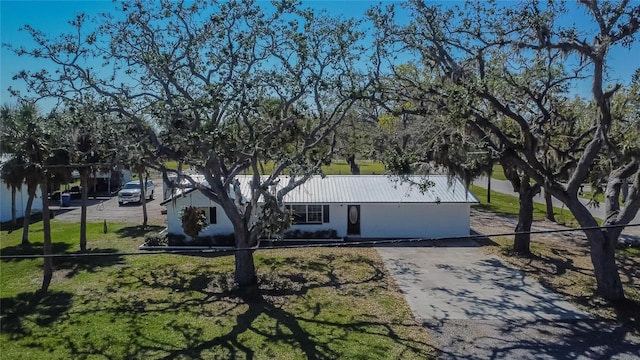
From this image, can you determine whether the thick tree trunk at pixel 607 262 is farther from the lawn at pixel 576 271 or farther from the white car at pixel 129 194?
the white car at pixel 129 194

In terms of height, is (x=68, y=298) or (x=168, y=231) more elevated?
(x=168, y=231)

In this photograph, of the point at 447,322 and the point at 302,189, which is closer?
the point at 447,322

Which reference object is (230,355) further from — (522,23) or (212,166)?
(522,23)

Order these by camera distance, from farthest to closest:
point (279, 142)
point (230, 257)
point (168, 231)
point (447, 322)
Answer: point (168, 231), point (230, 257), point (279, 142), point (447, 322)

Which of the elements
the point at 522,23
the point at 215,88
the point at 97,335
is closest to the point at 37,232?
the point at 97,335

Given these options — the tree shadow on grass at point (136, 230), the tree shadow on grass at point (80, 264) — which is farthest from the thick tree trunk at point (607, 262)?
the tree shadow on grass at point (136, 230)

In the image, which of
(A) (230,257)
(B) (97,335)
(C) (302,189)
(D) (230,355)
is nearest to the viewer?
(D) (230,355)

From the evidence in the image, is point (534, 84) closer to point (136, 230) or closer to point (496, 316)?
point (496, 316)

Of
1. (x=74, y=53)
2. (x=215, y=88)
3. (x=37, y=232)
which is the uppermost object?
(x=74, y=53)
